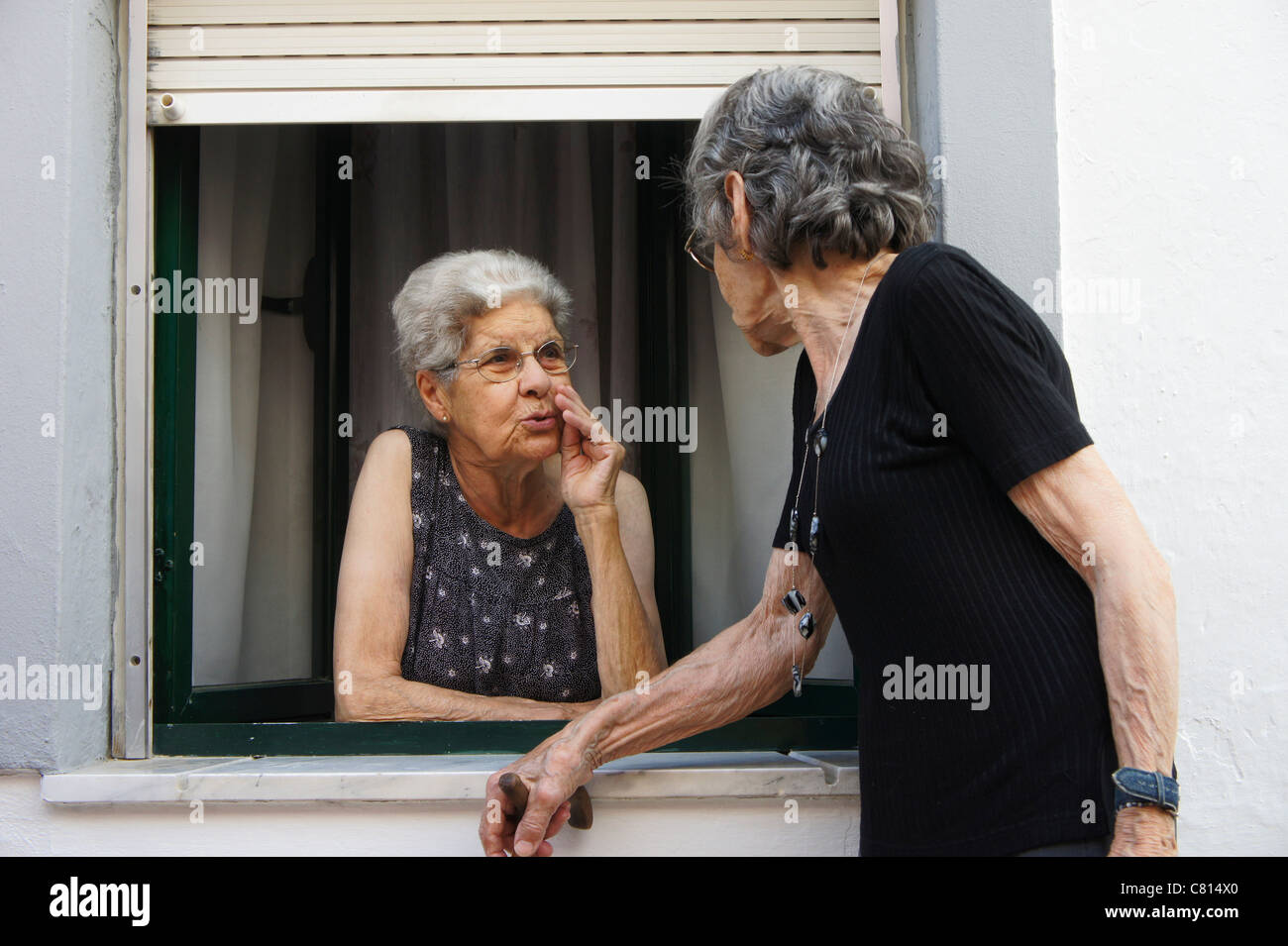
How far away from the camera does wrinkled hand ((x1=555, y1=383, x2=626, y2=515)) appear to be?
2734 mm

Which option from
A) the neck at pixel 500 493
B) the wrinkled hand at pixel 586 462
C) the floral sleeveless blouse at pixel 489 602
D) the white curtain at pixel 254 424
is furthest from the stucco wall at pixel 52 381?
the wrinkled hand at pixel 586 462

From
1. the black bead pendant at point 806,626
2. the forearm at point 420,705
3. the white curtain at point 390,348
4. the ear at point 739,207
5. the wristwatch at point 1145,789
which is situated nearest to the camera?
the wristwatch at point 1145,789

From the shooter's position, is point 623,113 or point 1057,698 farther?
point 623,113

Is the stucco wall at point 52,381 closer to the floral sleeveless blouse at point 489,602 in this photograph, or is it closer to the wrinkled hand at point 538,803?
the floral sleeveless blouse at point 489,602

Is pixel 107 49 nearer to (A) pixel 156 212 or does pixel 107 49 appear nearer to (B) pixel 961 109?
(A) pixel 156 212

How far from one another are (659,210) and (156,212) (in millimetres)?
1494

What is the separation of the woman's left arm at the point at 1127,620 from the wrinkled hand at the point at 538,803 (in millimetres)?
932

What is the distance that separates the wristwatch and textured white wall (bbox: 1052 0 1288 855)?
37.6 inches

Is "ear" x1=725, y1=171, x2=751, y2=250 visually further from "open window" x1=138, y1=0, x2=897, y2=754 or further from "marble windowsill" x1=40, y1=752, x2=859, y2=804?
"marble windowsill" x1=40, y1=752, x2=859, y2=804

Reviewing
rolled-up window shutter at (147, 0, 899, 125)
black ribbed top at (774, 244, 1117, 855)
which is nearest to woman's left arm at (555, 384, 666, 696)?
rolled-up window shutter at (147, 0, 899, 125)

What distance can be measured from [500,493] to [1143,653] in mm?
1896

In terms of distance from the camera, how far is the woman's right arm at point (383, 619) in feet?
8.71

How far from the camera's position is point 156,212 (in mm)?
2561

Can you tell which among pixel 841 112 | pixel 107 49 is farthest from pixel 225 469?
pixel 841 112
